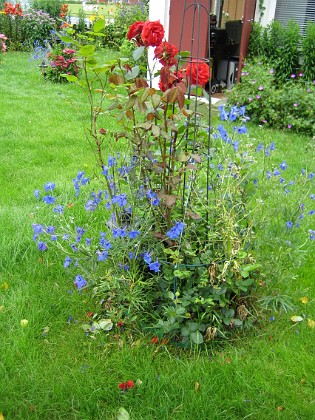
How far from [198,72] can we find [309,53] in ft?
17.8

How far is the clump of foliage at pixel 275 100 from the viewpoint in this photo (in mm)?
6262

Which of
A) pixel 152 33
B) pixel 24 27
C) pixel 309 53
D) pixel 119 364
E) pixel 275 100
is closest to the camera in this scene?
pixel 152 33

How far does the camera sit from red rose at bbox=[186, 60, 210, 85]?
2334 millimetres

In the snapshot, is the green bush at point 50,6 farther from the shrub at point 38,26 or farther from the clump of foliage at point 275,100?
the clump of foliage at point 275,100

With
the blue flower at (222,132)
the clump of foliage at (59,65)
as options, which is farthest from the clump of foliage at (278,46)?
the blue flower at (222,132)

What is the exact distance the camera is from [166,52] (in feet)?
7.32

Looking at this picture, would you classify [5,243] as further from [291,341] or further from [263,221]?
[291,341]

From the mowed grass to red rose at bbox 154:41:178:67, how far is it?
1.24 metres

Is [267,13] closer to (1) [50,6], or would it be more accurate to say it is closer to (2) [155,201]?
(2) [155,201]

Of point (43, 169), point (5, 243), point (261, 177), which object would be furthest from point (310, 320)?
point (43, 169)

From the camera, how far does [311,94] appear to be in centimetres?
633

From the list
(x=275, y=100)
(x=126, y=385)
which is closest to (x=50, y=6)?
(x=275, y=100)

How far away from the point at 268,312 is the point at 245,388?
0.59 m

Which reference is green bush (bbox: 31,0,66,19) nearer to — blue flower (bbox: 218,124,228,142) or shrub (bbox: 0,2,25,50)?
shrub (bbox: 0,2,25,50)
